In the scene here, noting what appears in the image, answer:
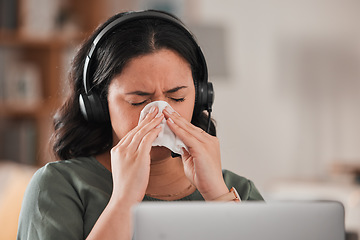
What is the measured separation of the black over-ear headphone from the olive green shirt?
0.38 ft

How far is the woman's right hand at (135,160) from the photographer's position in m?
0.89

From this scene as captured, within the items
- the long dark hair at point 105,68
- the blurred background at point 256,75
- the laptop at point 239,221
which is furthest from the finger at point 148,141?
the blurred background at point 256,75

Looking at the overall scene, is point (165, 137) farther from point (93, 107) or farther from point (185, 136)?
point (93, 107)

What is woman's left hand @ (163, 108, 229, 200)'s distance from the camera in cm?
95

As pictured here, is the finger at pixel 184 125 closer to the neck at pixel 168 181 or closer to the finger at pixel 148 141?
the finger at pixel 148 141

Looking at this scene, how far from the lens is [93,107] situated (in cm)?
105

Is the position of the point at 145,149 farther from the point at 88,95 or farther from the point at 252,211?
the point at 252,211

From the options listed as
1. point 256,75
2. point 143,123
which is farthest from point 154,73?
point 256,75

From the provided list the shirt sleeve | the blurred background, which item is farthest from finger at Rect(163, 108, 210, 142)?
the blurred background

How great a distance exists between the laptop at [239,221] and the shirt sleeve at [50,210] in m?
0.37

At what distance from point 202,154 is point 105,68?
10.1 inches

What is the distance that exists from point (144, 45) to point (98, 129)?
9.6 inches

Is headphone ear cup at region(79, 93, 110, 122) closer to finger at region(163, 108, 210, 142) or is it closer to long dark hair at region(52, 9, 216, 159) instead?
long dark hair at region(52, 9, 216, 159)

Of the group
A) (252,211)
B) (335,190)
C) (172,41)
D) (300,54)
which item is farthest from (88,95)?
(300,54)
